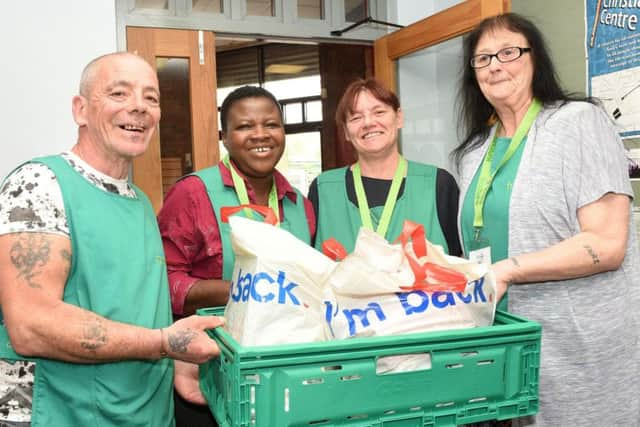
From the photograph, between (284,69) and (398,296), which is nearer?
(398,296)

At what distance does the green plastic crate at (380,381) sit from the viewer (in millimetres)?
838

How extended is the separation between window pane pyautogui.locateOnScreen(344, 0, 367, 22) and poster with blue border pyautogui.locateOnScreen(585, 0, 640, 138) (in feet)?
6.06

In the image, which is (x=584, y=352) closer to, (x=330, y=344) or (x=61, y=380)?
(x=330, y=344)

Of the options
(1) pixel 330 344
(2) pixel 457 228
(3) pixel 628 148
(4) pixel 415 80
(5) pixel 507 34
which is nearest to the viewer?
(1) pixel 330 344

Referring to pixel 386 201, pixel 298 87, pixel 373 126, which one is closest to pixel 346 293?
pixel 386 201

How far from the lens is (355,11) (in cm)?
425

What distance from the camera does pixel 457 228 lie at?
5.92ft

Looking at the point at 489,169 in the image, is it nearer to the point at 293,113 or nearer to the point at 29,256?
the point at 29,256

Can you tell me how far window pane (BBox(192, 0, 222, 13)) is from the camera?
3762mm

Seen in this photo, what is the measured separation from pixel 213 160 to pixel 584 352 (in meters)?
2.84

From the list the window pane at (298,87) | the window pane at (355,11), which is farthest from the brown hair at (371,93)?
the window pane at (298,87)

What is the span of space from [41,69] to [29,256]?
2.62 m

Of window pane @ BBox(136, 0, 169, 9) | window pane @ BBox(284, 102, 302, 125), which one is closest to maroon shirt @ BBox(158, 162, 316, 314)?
window pane @ BBox(136, 0, 169, 9)

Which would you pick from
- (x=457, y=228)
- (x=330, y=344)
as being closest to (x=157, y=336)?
(x=330, y=344)
